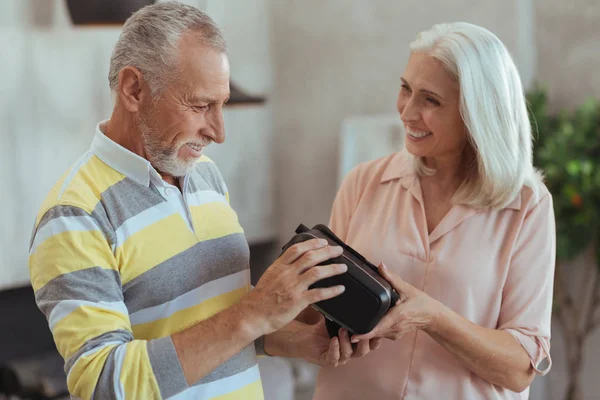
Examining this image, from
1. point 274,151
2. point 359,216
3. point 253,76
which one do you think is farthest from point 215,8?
point 359,216

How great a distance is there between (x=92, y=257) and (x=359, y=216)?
0.73m

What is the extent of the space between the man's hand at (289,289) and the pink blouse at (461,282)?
38 centimetres

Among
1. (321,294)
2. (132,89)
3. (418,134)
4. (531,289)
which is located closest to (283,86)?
(418,134)

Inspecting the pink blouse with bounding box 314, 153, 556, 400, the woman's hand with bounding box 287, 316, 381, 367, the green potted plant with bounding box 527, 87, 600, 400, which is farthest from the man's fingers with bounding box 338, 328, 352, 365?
the green potted plant with bounding box 527, 87, 600, 400

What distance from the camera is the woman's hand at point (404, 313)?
137 centimetres

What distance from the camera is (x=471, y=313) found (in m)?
1.52

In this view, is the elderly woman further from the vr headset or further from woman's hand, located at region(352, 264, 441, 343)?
the vr headset

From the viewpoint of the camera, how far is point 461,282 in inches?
60.0

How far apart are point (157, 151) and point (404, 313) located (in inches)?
22.2

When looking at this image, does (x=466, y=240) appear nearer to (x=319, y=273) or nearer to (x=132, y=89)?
(x=319, y=273)

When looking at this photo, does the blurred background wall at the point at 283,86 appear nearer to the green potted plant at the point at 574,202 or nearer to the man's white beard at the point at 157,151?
the green potted plant at the point at 574,202

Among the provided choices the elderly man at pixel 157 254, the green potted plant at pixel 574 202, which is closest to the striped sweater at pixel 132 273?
the elderly man at pixel 157 254

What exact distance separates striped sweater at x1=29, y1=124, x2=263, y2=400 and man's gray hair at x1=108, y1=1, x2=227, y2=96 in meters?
0.14

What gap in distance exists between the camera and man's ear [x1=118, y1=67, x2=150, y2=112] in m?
1.23
